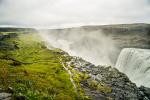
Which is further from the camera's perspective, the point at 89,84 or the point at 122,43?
the point at 122,43

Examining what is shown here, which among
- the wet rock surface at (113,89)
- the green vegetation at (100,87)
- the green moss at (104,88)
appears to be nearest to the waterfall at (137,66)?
the wet rock surface at (113,89)

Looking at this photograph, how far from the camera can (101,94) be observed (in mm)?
53438

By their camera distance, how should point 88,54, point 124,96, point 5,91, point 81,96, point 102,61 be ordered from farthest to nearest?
1. point 88,54
2. point 102,61
3. point 124,96
4. point 81,96
5. point 5,91

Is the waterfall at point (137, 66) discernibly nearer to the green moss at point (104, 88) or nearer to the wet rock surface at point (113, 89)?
the wet rock surface at point (113, 89)

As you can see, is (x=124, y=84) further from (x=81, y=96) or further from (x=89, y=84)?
(x=81, y=96)

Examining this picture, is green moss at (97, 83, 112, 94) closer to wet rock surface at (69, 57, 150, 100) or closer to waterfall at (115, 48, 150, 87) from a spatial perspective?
wet rock surface at (69, 57, 150, 100)

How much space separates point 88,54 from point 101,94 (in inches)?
4948

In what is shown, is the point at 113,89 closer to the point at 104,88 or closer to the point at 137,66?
the point at 104,88

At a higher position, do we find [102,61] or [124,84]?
[124,84]

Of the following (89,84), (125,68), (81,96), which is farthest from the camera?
(125,68)

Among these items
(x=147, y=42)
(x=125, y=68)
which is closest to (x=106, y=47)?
(x=147, y=42)

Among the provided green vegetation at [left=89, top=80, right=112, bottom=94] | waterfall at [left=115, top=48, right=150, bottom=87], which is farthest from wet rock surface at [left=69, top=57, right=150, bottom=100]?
waterfall at [left=115, top=48, right=150, bottom=87]

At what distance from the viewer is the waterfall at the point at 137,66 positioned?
282ft

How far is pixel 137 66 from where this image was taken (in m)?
100
